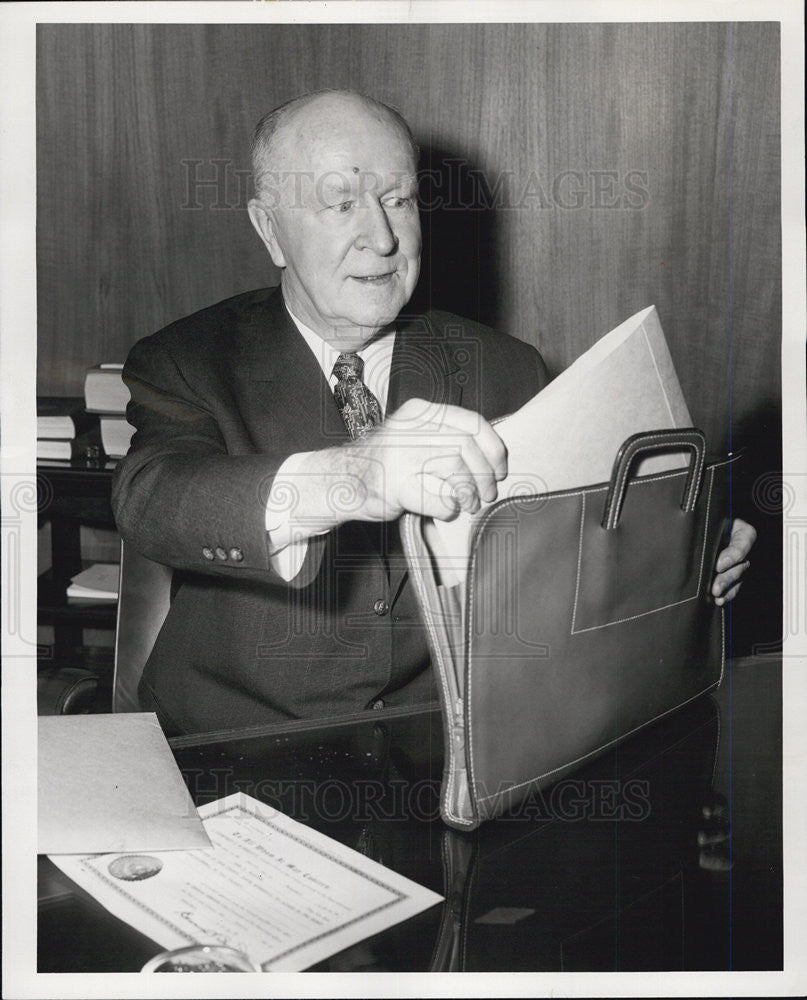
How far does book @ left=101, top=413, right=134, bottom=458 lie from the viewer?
173 centimetres

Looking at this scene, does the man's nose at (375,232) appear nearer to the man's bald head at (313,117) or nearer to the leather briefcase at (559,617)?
the man's bald head at (313,117)

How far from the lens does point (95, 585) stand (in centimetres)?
187

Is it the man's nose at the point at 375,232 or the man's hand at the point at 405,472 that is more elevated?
the man's nose at the point at 375,232

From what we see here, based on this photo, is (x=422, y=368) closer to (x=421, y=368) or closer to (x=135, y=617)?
(x=421, y=368)

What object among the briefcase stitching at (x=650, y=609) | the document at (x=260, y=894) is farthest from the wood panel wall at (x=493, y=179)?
the document at (x=260, y=894)

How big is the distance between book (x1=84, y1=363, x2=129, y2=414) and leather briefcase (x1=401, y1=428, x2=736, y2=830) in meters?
1.11

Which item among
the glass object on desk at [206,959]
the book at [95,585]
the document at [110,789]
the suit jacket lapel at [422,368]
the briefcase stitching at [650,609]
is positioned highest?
the suit jacket lapel at [422,368]

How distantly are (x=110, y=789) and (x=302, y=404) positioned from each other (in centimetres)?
62

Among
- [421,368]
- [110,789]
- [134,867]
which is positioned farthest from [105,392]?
[134,867]

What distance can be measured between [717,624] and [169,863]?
0.59 m

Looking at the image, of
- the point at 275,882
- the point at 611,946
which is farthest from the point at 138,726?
the point at 611,946

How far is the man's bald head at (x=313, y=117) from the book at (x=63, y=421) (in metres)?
0.69

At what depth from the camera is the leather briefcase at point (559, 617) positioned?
2.55ft

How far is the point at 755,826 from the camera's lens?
0.88m
